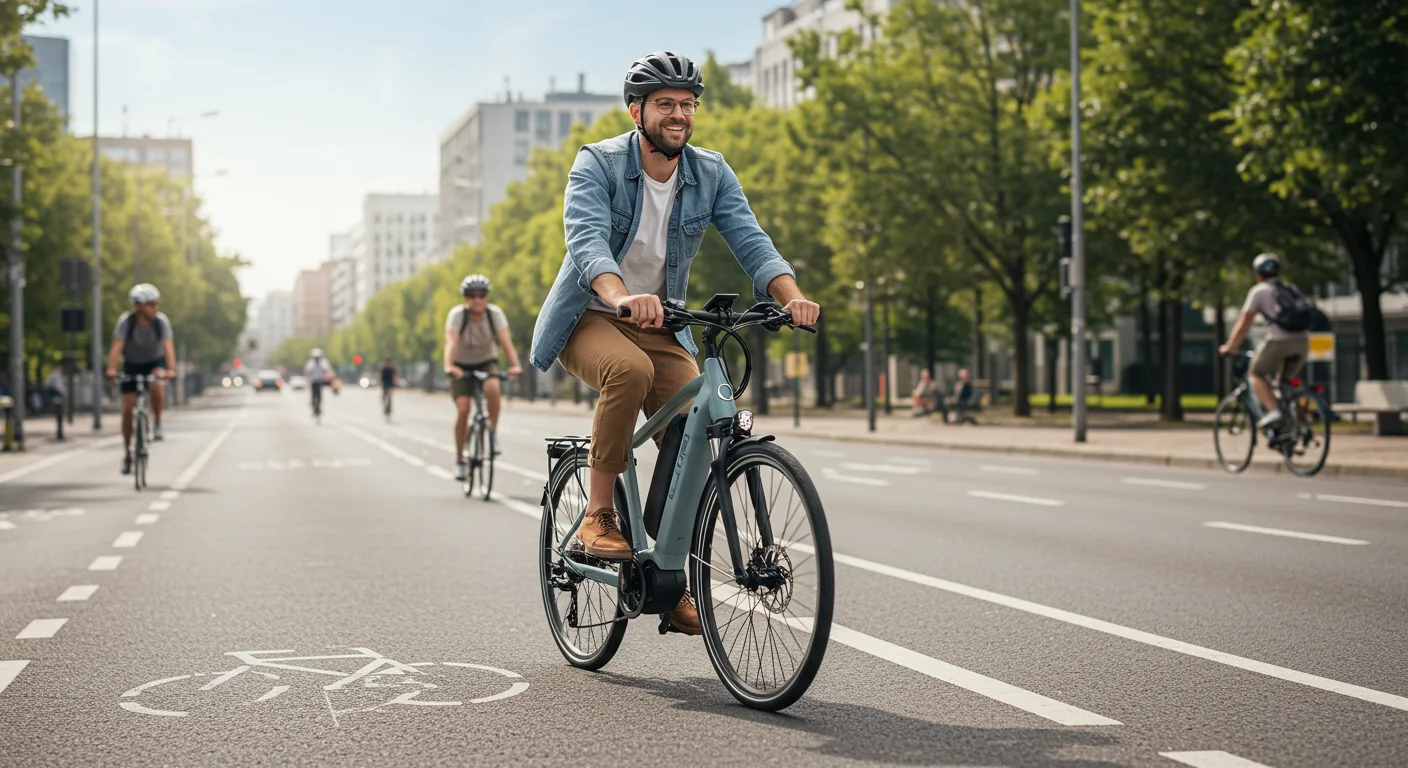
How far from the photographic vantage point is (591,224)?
17.1ft

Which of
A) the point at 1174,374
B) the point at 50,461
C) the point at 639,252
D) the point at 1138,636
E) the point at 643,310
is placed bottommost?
the point at 50,461

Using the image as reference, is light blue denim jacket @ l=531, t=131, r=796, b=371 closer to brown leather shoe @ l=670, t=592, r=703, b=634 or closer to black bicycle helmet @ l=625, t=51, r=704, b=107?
black bicycle helmet @ l=625, t=51, r=704, b=107

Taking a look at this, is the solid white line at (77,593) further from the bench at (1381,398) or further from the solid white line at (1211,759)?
the bench at (1381,398)

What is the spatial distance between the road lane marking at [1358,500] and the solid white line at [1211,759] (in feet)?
30.4

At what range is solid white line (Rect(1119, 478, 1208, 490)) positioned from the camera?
1543 centimetres

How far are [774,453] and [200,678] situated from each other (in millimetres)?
2351

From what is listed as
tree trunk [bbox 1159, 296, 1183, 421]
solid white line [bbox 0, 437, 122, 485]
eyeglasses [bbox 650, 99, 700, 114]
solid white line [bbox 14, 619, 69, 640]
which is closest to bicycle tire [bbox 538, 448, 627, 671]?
eyeglasses [bbox 650, 99, 700, 114]

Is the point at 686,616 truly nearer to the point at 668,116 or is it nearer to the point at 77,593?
the point at 668,116

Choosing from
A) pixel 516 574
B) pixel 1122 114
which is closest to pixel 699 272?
pixel 1122 114

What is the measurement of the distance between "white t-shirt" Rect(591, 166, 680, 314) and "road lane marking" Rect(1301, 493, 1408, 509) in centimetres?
925

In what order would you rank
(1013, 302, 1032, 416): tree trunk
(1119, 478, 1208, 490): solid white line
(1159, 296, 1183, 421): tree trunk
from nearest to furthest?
(1119, 478, 1208, 490): solid white line < (1159, 296, 1183, 421): tree trunk < (1013, 302, 1032, 416): tree trunk

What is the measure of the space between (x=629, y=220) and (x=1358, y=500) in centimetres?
991

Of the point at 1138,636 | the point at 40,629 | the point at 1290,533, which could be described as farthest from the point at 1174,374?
the point at 40,629

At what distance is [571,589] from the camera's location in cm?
600
